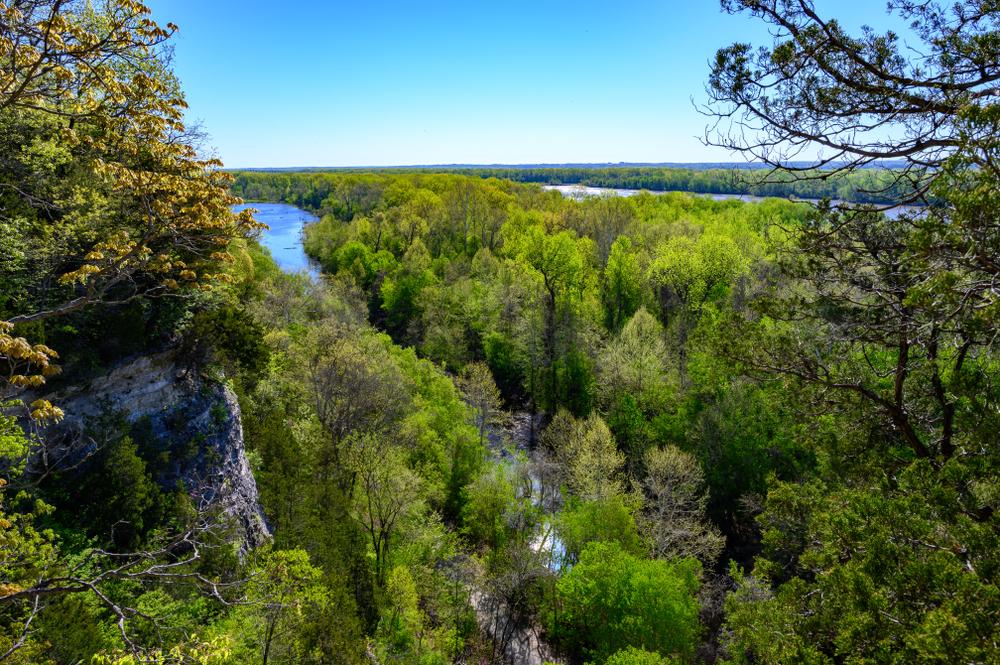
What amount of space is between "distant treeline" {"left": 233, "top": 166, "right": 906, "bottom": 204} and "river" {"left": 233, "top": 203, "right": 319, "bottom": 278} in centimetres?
448

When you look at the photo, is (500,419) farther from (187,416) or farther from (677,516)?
(187,416)

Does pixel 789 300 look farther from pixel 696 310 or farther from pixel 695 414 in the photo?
pixel 696 310

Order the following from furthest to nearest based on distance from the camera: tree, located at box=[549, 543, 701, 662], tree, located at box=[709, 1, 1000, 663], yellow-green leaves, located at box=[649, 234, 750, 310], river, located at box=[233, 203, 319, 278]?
river, located at box=[233, 203, 319, 278]
yellow-green leaves, located at box=[649, 234, 750, 310]
tree, located at box=[549, 543, 701, 662]
tree, located at box=[709, 1, 1000, 663]

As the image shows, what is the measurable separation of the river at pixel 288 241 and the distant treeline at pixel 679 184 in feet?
14.7

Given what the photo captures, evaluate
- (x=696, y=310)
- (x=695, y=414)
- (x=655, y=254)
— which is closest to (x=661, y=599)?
(x=695, y=414)

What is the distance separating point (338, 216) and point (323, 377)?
180ft

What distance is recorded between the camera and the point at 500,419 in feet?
82.9

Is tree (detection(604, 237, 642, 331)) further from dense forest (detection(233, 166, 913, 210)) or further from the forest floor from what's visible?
the forest floor

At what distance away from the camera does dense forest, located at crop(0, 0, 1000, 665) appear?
4.10 metres

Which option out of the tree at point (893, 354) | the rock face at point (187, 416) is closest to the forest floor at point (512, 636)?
the rock face at point (187, 416)

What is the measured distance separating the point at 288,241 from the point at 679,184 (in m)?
78.1

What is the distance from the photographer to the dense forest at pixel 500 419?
4.10 metres

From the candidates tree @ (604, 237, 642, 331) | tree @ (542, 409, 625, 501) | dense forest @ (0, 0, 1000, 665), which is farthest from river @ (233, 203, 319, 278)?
tree @ (542, 409, 625, 501)

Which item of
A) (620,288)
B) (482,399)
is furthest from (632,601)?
(620,288)
